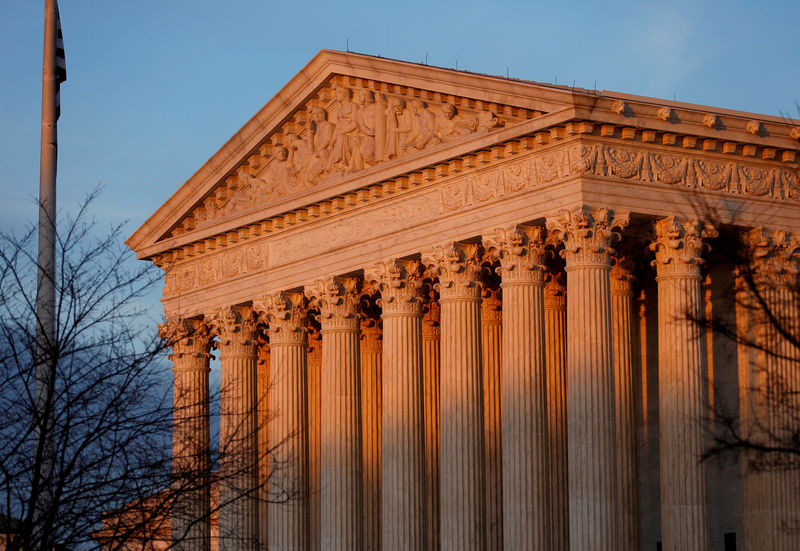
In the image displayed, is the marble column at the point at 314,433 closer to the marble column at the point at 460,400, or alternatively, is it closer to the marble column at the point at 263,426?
the marble column at the point at 263,426

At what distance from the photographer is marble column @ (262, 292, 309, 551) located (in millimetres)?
58594

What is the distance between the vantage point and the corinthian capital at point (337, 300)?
5647 cm

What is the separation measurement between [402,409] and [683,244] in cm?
1149

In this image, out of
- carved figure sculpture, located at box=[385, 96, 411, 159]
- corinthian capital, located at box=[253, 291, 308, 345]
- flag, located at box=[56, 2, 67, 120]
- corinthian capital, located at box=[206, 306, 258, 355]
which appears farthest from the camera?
corinthian capital, located at box=[206, 306, 258, 355]

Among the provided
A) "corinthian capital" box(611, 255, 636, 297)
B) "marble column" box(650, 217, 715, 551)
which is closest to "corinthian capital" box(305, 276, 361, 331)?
"corinthian capital" box(611, 255, 636, 297)

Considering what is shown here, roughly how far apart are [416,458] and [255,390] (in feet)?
35.3

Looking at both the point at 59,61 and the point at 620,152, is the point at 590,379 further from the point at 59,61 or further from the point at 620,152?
the point at 59,61

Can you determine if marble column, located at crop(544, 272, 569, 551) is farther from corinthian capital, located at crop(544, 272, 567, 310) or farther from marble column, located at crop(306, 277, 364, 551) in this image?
marble column, located at crop(306, 277, 364, 551)

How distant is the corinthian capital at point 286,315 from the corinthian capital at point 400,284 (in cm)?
566

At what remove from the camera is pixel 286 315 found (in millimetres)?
59062

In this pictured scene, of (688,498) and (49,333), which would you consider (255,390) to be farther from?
(49,333)

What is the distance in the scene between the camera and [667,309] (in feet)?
156

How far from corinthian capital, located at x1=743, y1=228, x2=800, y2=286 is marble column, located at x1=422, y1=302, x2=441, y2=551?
13.3 meters

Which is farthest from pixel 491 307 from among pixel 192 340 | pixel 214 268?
pixel 192 340
